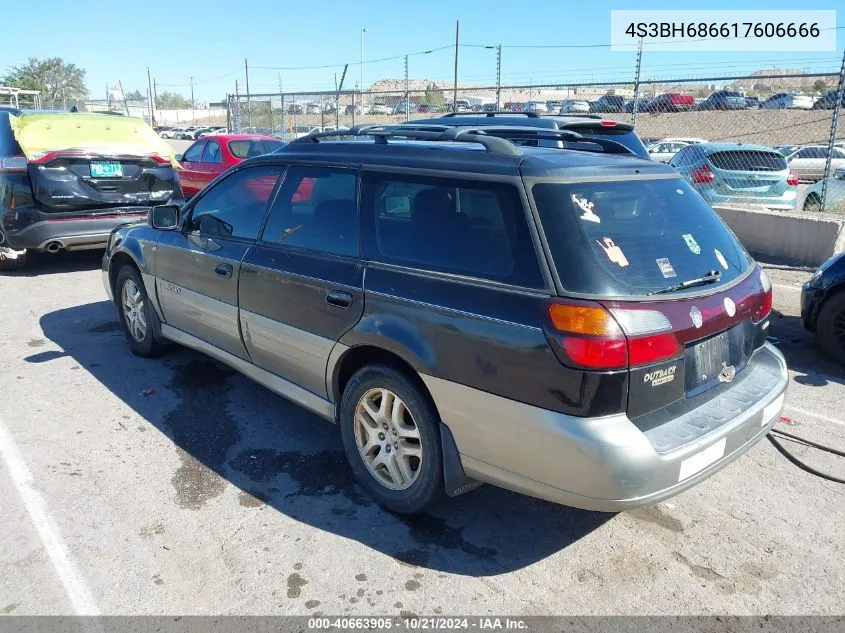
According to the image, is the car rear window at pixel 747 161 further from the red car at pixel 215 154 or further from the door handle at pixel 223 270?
the door handle at pixel 223 270

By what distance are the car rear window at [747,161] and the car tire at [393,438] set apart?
915 cm

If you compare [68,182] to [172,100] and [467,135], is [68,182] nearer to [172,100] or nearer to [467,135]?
[467,135]

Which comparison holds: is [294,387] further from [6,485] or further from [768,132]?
[768,132]

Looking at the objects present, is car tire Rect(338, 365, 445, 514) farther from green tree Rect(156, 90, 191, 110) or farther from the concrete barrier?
green tree Rect(156, 90, 191, 110)

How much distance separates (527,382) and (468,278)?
54cm

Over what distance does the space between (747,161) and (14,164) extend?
10.1m

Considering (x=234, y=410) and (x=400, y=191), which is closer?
(x=400, y=191)

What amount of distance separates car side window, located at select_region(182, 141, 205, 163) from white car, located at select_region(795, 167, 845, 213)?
35.2 feet

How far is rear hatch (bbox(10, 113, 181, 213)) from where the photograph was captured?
7.72 meters

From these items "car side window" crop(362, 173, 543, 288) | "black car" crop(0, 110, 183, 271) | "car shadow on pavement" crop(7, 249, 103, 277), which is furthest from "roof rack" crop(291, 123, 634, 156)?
"car shadow on pavement" crop(7, 249, 103, 277)

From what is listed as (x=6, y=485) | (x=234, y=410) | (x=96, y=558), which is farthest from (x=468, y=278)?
(x=6, y=485)

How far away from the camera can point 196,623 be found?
8.68 feet

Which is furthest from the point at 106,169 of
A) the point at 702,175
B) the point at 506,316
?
the point at 702,175

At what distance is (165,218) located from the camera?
4848 mm
